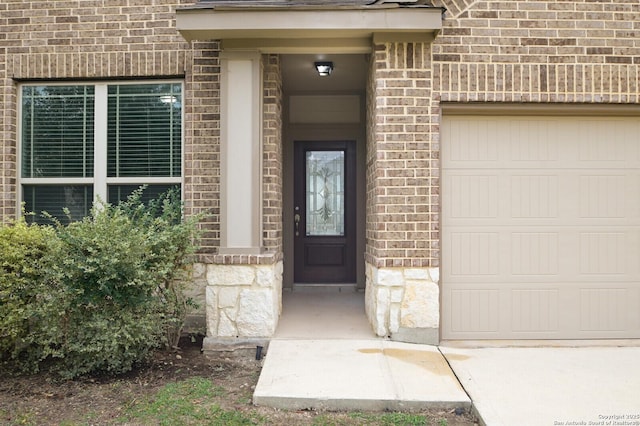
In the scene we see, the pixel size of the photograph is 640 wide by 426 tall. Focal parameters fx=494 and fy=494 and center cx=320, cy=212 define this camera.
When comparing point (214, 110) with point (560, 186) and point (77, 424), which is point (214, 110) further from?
point (560, 186)

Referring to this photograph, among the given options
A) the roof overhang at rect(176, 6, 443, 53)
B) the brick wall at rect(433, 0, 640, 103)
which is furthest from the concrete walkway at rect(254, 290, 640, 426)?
the roof overhang at rect(176, 6, 443, 53)

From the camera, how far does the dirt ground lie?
3352mm

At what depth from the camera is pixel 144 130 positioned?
5.22m

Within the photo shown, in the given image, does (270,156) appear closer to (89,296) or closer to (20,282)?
(89,296)

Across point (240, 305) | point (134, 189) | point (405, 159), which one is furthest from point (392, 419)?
point (134, 189)

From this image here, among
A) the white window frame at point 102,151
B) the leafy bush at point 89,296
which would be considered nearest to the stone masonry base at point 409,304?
the leafy bush at point 89,296

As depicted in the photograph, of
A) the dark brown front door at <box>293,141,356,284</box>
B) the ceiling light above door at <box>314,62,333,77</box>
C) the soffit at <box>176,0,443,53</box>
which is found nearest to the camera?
the soffit at <box>176,0,443,53</box>

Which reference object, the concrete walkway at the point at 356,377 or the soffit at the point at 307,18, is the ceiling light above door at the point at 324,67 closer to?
the soffit at the point at 307,18

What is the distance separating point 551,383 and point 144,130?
445 centimetres

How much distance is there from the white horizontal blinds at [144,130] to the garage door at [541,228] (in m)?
2.78

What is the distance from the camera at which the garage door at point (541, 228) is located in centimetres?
486

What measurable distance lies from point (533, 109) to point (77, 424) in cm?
463

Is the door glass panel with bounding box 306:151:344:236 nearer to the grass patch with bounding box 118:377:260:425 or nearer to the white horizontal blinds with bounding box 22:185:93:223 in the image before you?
the white horizontal blinds with bounding box 22:185:93:223

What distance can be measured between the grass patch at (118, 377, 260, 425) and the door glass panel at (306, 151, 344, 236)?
12.1ft
